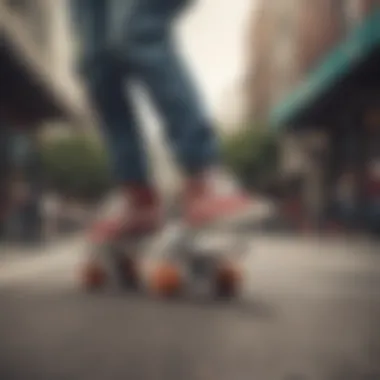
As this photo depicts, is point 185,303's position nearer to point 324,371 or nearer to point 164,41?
point 324,371

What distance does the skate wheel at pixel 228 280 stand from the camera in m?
0.82

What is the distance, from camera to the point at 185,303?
833 mm

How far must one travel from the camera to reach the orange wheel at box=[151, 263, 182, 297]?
0.84 metres

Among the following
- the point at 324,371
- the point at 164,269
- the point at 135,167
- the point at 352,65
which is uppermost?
the point at 352,65

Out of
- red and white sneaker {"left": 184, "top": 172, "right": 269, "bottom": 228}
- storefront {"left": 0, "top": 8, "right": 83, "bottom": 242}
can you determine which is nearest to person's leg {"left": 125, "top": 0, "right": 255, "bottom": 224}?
red and white sneaker {"left": 184, "top": 172, "right": 269, "bottom": 228}

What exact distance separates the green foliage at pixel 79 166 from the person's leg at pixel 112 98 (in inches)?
0.6

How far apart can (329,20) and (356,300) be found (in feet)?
1.07

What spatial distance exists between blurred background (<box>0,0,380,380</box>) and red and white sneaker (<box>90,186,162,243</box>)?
0.02m

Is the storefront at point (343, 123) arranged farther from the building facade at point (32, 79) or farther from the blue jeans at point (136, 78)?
the building facade at point (32, 79)

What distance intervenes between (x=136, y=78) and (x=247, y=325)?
32 centimetres

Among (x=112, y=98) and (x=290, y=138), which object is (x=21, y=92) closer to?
(x=112, y=98)

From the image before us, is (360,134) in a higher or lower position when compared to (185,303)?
higher

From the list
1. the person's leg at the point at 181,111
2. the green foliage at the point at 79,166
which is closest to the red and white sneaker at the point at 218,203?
the person's leg at the point at 181,111

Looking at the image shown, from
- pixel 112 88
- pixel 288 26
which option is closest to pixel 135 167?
pixel 112 88
